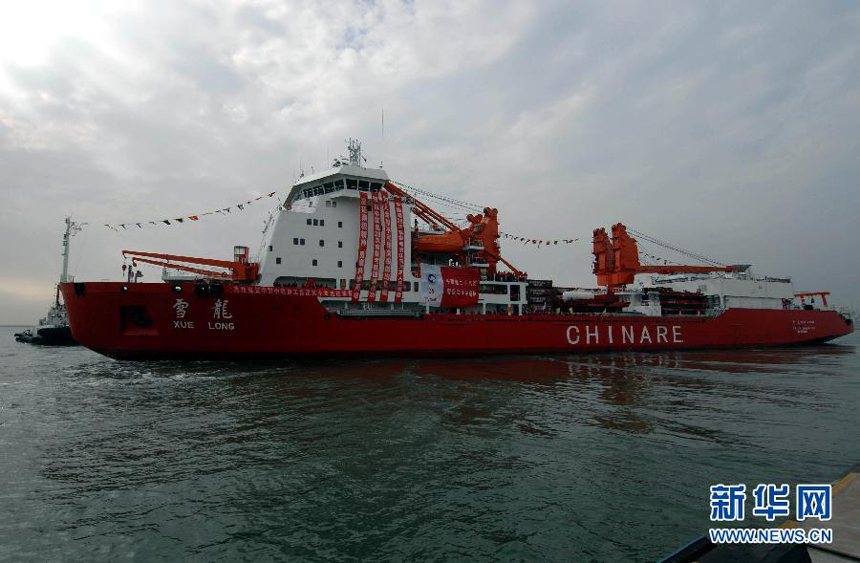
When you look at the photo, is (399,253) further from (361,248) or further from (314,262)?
(314,262)

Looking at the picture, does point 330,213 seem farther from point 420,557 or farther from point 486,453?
point 420,557

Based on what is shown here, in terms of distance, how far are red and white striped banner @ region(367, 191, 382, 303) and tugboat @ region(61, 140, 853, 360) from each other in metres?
0.05

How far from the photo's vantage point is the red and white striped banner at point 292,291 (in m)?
14.3

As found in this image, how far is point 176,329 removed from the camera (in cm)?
1416

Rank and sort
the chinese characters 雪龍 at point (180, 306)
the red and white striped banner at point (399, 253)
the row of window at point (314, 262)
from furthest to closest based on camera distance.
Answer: the red and white striped banner at point (399, 253), the row of window at point (314, 262), the chinese characters 雪龍 at point (180, 306)

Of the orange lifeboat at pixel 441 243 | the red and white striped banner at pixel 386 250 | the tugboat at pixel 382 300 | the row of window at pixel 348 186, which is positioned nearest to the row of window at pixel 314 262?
the tugboat at pixel 382 300

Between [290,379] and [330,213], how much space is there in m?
8.44

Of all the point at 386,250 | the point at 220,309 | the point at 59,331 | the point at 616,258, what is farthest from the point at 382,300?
the point at 59,331

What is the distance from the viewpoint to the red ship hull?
14.0 m

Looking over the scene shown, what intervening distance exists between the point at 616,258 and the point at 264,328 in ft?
70.0

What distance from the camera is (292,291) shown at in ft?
50.3

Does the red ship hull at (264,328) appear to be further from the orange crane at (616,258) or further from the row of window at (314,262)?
the orange crane at (616,258)

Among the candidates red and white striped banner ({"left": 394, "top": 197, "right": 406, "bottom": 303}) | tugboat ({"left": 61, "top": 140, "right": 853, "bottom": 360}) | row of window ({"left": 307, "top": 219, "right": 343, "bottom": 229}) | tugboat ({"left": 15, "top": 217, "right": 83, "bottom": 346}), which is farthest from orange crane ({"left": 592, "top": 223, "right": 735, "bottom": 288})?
tugboat ({"left": 15, "top": 217, "right": 83, "bottom": 346})

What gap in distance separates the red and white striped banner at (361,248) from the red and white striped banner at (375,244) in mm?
436
